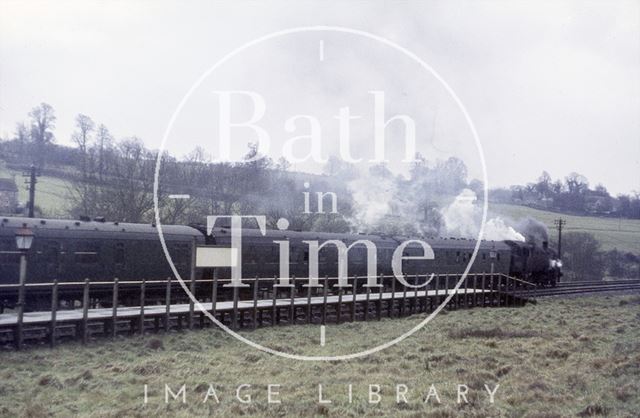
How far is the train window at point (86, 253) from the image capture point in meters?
19.3

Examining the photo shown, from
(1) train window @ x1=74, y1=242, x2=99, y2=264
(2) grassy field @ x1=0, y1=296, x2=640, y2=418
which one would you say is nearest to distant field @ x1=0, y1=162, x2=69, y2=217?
(1) train window @ x1=74, y1=242, x2=99, y2=264

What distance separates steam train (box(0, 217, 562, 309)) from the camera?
18172mm

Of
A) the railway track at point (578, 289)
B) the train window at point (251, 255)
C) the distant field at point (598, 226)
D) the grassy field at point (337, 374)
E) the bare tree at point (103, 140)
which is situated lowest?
the railway track at point (578, 289)

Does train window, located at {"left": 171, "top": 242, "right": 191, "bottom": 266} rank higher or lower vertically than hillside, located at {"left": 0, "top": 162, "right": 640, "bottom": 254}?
lower

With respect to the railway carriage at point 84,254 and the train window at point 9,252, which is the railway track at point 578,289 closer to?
the railway carriage at point 84,254

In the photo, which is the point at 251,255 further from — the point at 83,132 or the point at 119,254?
the point at 83,132

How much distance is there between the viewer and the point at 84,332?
13.9 m

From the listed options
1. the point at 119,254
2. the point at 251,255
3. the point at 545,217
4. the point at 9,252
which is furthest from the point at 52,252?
the point at 545,217

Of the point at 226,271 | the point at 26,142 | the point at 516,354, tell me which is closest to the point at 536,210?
the point at 26,142

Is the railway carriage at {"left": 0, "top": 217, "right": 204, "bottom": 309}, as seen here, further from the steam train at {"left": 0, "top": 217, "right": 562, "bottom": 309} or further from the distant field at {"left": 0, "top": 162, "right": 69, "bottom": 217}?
the distant field at {"left": 0, "top": 162, "right": 69, "bottom": 217}

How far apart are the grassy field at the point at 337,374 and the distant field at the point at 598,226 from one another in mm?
45553

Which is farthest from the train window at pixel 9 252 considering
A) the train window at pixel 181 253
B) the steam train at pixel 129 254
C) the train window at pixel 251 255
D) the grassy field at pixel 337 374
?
the train window at pixel 251 255

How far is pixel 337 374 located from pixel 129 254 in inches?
440

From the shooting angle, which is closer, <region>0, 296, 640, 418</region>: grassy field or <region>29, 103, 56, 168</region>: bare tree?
<region>0, 296, 640, 418</region>: grassy field
